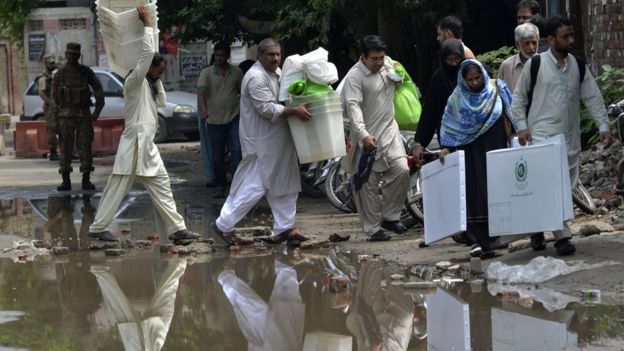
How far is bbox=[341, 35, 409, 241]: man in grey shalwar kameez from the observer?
10.8 metres

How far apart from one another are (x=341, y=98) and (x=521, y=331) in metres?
4.37

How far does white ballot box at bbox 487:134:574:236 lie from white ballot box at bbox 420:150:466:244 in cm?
24

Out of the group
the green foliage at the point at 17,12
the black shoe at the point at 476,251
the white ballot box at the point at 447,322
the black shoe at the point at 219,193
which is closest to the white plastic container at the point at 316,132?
the black shoe at the point at 476,251

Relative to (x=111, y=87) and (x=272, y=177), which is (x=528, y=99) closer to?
(x=272, y=177)

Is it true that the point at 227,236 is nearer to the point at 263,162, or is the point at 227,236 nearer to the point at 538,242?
the point at 263,162

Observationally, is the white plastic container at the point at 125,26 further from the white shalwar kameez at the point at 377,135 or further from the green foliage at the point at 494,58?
the green foliage at the point at 494,58

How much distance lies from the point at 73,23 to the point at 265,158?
29278mm

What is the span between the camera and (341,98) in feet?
35.9

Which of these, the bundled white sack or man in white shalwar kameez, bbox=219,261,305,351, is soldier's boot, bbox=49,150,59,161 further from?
man in white shalwar kameez, bbox=219,261,305,351

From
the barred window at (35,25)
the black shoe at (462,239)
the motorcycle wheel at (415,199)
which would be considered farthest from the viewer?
the barred window at (35,25)

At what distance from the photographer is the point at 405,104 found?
11.0 metres

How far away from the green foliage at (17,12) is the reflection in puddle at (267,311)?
28.7m

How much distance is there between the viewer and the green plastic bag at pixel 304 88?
10.6 meters

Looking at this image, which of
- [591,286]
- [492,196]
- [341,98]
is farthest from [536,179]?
[341,98]
